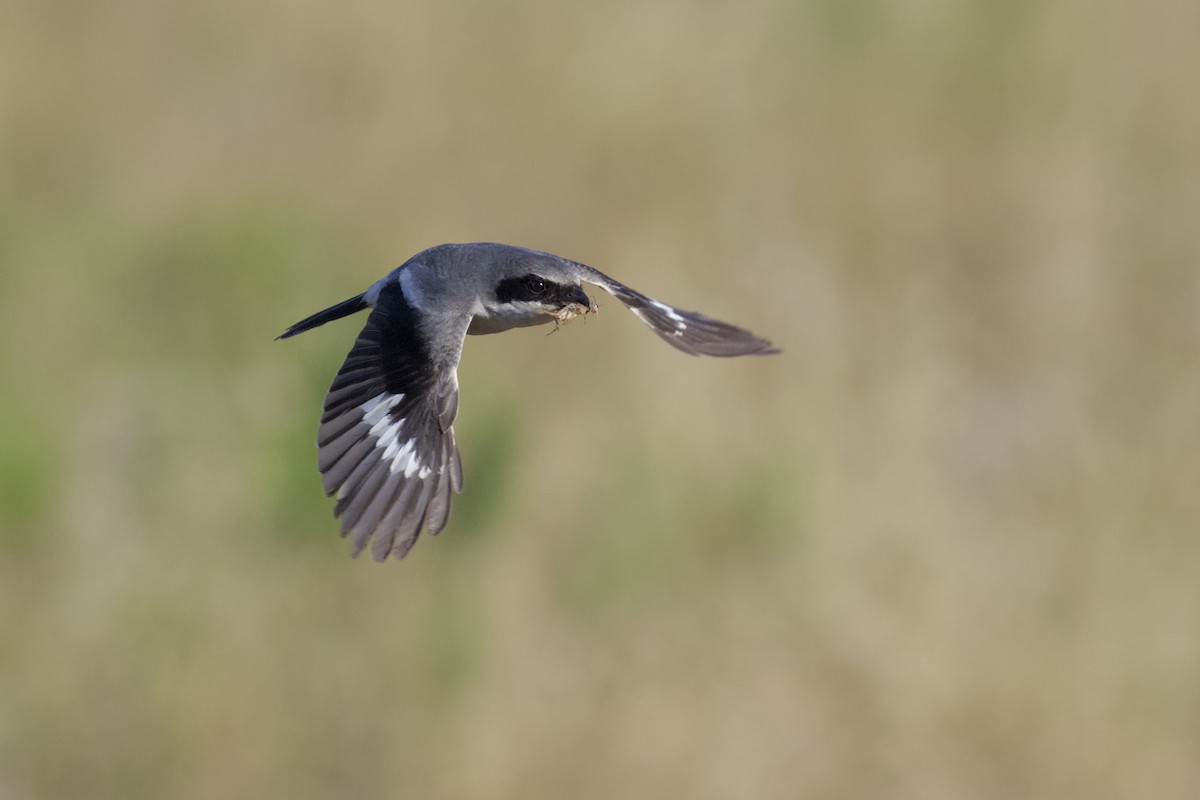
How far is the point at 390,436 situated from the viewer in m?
2.60

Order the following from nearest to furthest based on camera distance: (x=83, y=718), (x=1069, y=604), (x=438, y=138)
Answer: (x=83, y=718) → (x=1069, y=604) → (x=438, y=138)

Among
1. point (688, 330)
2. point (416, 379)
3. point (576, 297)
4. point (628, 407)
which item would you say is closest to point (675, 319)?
point (688, 330)

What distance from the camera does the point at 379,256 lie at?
5.28 m

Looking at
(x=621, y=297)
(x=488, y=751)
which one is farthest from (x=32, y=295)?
(x=621, y=297)

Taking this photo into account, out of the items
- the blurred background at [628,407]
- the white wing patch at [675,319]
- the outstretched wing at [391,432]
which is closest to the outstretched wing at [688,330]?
the white wing patch at [675,319]

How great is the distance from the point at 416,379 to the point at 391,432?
0.10 m

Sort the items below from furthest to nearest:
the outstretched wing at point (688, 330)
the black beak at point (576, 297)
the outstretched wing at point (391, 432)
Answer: the outstretched wing at point (688, 330) < the black beak at point (576, 297) < the outstretched wing at point (391, 432)

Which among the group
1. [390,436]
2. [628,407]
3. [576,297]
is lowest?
[390,436]

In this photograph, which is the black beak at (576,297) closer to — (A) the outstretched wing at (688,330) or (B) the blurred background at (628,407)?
(A) the outstretched wing at (688,330)

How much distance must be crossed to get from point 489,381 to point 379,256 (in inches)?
28.4

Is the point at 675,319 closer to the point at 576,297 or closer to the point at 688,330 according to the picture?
the point at 688,330

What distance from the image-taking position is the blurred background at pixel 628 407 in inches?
165

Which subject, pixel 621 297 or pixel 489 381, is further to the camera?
pixel 489 381

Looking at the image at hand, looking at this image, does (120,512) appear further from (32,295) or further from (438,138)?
(438,138)
